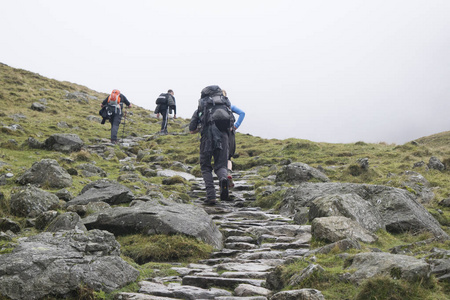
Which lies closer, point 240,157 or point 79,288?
point 79,288

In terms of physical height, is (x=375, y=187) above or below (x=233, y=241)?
above

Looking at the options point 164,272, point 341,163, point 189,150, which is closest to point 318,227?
point 164,272

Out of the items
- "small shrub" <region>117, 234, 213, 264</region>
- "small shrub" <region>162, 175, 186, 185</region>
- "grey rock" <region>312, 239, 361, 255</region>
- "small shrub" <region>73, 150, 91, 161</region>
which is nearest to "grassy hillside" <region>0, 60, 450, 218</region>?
"small shrub" <region>73, 150, 91, 161</region>

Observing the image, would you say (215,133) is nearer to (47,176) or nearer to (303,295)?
(47,176)

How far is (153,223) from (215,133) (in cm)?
576

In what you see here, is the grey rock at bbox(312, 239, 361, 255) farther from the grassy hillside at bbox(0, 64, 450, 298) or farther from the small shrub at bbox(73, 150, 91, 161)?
the small shrub at bbox(73, 150, 91, 161)

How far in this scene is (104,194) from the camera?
1012 centimetres

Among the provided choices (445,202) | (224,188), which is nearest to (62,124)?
Answer: (224,188)

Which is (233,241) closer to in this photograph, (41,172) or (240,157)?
(41,172)

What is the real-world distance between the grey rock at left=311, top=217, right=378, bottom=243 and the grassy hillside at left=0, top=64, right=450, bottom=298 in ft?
1.23

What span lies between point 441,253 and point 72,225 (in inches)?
248

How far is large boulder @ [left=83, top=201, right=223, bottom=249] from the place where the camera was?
7.65 metres

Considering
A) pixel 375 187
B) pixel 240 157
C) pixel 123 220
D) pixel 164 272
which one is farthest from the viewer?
pixel 240 157

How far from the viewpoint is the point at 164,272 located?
6.14 metres
